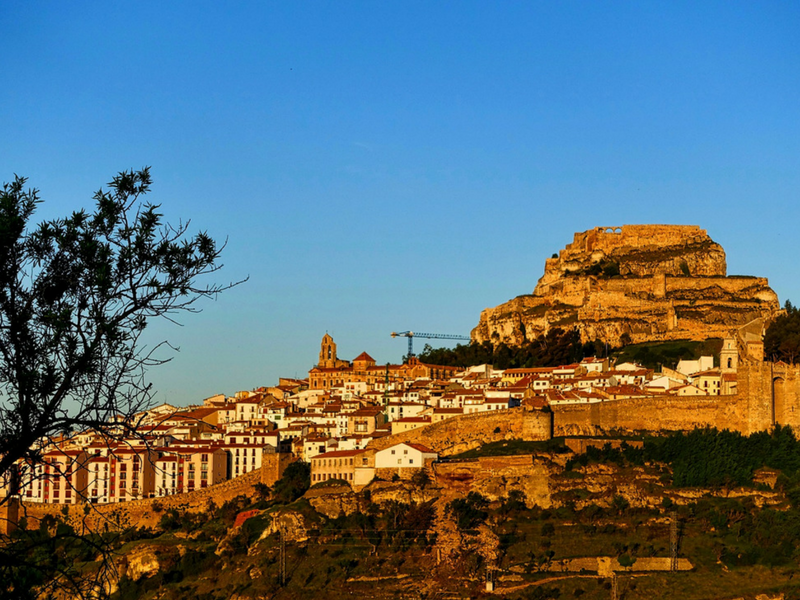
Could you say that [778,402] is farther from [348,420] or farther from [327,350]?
[327,350]

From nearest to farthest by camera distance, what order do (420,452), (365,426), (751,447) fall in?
(751,447) < (420,452) < (365,426)

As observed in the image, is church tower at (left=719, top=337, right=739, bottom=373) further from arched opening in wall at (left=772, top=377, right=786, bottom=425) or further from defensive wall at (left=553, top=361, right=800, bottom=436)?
arched opening in wall at (left=772, top=377, right=786, bottom=425)

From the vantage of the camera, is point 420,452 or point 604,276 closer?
point 420,452

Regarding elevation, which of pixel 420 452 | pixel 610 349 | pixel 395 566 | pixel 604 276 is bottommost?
pixel 395 566

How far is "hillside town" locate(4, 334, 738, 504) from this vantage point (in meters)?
55.0

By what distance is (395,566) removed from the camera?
43.2 metres

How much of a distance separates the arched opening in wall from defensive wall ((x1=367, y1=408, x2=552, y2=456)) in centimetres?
1035

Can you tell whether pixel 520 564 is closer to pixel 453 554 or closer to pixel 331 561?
pixel 453 554

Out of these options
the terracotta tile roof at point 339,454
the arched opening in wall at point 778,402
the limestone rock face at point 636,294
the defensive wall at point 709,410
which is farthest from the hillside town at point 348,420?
the limestone rock face at point 636,294

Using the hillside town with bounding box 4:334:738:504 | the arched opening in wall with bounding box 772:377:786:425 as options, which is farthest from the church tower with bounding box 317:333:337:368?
the arched opening in wall with bounding box 772:377:786:425

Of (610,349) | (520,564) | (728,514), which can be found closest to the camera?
(520,564)

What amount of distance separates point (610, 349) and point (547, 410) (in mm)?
29745

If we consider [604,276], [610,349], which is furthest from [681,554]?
[604,276]

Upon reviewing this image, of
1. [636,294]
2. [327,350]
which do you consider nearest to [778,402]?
[636,294]
